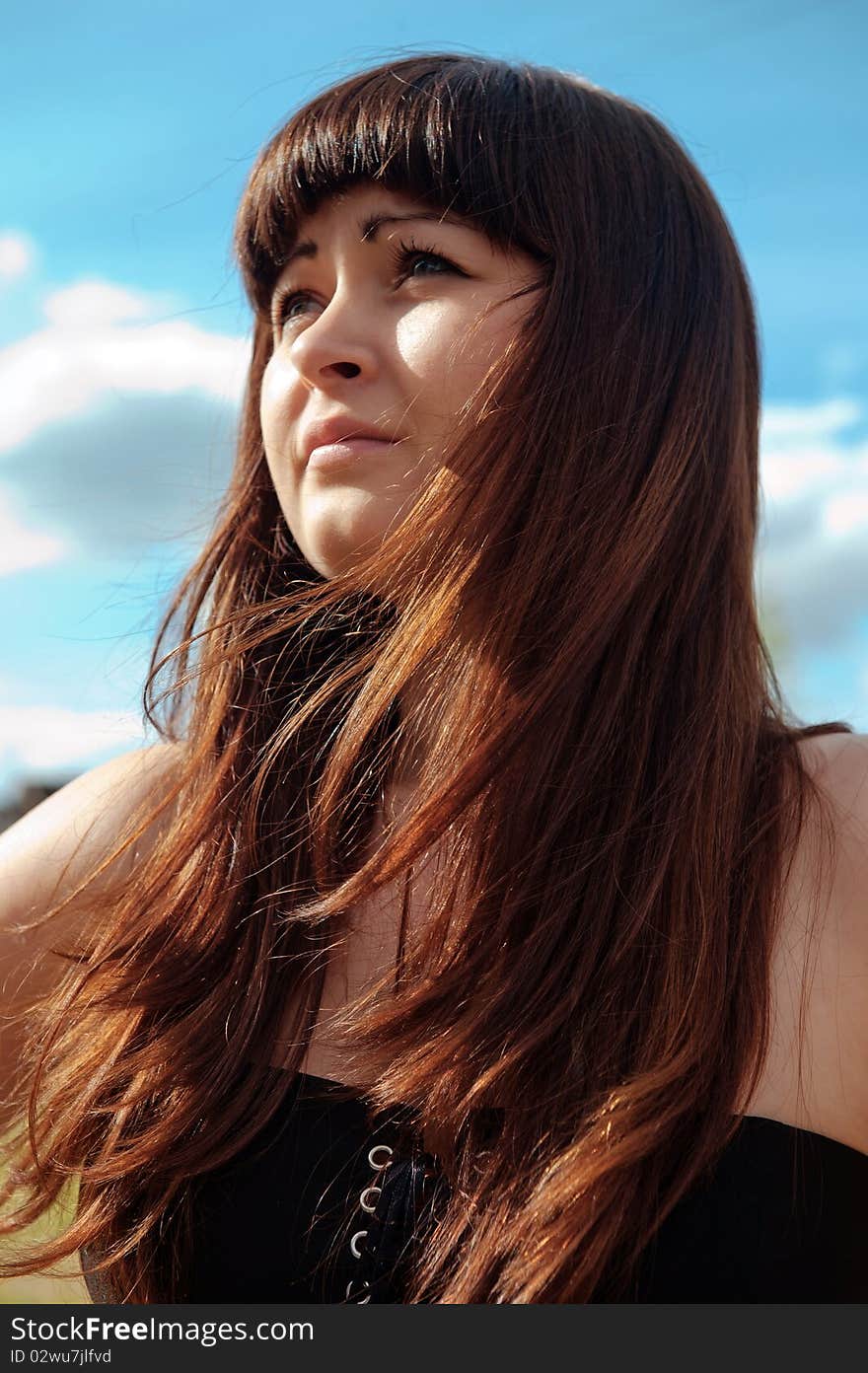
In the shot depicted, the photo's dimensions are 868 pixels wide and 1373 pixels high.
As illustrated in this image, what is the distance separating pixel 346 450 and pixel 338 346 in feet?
0.45

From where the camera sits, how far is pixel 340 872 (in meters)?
1.62

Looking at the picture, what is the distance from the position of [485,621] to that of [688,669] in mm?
277

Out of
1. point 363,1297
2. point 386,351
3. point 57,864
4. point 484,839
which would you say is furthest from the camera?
point 57,864

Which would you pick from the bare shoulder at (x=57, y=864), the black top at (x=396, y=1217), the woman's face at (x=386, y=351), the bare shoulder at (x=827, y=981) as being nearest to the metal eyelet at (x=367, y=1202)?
Answer: the black top at (x=396, y=1217)

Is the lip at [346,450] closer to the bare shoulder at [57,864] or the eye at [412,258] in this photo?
the eye at [412,258]

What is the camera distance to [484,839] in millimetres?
1407

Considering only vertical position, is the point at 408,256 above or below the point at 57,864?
above

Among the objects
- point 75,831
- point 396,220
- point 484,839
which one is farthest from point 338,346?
point 75,831

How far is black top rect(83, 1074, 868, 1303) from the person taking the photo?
1157 mm

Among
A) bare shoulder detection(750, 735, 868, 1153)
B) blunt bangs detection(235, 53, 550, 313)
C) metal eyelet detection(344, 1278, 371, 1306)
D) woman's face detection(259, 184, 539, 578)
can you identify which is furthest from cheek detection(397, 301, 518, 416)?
metal eyelet detection(344, 1278, 371, 1306)

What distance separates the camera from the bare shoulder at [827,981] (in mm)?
1242

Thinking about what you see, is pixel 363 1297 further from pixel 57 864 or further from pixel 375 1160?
pixel 57 864
